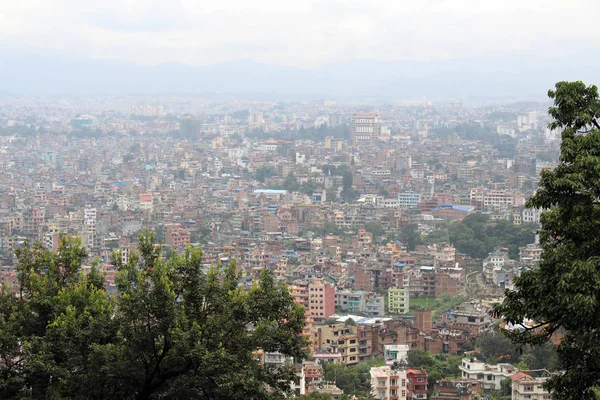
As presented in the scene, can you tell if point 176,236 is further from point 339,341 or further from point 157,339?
point 157,339

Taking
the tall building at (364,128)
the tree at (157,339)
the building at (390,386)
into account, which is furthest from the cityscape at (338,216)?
the tree at (157,339)

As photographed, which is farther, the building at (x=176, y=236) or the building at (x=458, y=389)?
the building at (x=176, y=236)

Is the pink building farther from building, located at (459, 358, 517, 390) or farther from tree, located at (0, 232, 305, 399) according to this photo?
tree, located at (0, 232, 305, 399)

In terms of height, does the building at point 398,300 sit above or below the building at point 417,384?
below

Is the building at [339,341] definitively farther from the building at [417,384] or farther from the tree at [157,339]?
the tree at [157,339]

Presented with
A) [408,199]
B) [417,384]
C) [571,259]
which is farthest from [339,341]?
[408,199]
